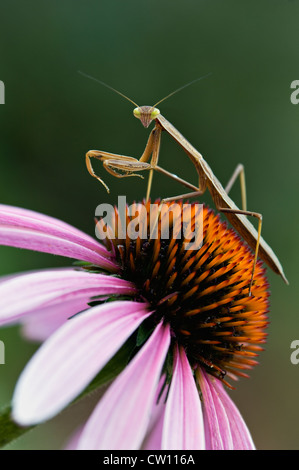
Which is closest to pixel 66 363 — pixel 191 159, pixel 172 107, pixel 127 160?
pixel 127 160

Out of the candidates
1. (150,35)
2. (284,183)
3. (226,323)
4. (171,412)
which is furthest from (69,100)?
(171,412)

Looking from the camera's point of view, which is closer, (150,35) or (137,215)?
(137,215)

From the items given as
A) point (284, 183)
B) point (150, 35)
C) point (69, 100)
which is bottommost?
point (284, 183)

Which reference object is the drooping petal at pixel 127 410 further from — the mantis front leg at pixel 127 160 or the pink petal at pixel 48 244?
the mantis front leg at pixel 127 160

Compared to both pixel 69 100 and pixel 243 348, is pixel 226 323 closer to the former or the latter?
pixel 243 348

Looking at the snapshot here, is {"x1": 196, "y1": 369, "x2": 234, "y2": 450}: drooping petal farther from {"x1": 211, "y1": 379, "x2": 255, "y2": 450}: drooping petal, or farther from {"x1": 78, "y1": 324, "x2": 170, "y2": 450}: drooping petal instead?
{"x1": 78, "y1": 324, "x2": 170, "y2": 450}: drooping petal

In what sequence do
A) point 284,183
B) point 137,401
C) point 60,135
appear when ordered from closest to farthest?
point 137,401 < point 60,135 < point 284,183

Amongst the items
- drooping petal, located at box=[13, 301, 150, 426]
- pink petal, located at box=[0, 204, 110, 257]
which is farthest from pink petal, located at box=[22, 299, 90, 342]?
drooping petal, located at box=[13, 301, 150, 426]

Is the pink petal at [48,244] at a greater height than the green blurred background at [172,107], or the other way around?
the green blurred background at [172,107]

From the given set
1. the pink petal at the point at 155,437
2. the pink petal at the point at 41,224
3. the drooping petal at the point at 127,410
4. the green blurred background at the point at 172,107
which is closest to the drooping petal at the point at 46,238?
the pink petal at the point at 41,224

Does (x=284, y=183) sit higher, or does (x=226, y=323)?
(x=284, y=183)
